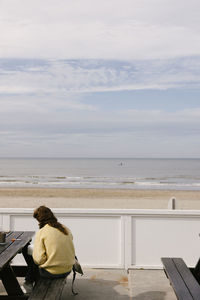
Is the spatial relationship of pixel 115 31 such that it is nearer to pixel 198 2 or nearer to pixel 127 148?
pixel 198 2

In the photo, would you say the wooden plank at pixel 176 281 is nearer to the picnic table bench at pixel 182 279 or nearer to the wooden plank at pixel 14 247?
the picnic table bench at pixel 182 279

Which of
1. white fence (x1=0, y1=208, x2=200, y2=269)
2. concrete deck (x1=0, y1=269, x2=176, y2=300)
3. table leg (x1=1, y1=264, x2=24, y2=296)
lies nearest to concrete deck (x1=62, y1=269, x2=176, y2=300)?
concrete deck (x1=0, y1=269, x2=176, y2=300)

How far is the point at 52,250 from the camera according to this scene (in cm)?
412

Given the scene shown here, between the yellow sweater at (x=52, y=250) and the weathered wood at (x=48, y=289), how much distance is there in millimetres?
95

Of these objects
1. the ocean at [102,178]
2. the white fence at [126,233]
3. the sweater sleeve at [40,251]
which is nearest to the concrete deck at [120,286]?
the white fence at [126,233]

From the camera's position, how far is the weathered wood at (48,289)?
374 centimetres

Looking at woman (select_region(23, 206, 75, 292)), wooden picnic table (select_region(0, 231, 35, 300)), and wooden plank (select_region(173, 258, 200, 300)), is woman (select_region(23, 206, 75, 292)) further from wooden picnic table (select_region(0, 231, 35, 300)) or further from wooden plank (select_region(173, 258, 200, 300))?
wooden plank (select_region(173, 258, 200, 300))

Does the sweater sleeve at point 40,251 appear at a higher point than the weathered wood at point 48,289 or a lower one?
higher

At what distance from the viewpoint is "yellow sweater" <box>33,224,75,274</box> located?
13.4 feet

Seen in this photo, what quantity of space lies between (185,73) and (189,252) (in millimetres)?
47011

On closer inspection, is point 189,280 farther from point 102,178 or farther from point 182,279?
point 102,178

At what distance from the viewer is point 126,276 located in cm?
579

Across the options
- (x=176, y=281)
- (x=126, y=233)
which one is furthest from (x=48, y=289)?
(x=126, y=233)

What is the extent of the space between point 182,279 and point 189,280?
7 cm
